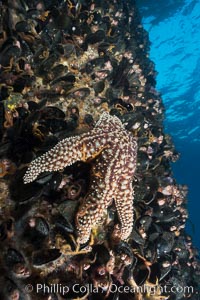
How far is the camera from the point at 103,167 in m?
4.85

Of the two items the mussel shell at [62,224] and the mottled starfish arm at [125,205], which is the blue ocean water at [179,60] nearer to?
the mottled starfish arm at [125,205]

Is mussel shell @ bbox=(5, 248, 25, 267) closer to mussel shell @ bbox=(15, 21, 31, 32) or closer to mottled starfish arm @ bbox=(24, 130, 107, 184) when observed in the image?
mottled starfish arm @ bbox=(24, 130, 107, 184)

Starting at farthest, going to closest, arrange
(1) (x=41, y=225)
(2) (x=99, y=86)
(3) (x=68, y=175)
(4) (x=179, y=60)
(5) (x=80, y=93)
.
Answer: (4) (x=179, y=60), (2) (x=99, y=86), (5) (x=80, y=93), (3) (x=68, y=175), (1) (x=41, y=225)

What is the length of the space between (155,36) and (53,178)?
84.3 feet

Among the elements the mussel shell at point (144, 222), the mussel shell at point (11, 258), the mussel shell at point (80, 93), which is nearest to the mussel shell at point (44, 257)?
the mussel shell at point (11, 258)

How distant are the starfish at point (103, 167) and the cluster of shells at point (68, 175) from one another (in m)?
0.37

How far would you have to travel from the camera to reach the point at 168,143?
9.92 m

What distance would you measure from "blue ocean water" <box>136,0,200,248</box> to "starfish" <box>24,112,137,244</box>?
7.08 m

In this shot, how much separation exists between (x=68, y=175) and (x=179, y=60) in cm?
2937

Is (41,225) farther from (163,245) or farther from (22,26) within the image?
(22,26)

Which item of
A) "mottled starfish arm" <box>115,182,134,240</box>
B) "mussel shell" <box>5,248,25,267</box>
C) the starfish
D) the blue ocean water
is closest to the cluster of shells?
"mussel shell" <box>5,248,25,267</box>

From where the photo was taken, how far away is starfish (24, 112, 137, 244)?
4637mm

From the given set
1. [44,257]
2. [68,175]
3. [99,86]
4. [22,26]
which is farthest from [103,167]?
[22,26]

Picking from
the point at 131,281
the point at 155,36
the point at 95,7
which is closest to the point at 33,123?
the point at 131,281
